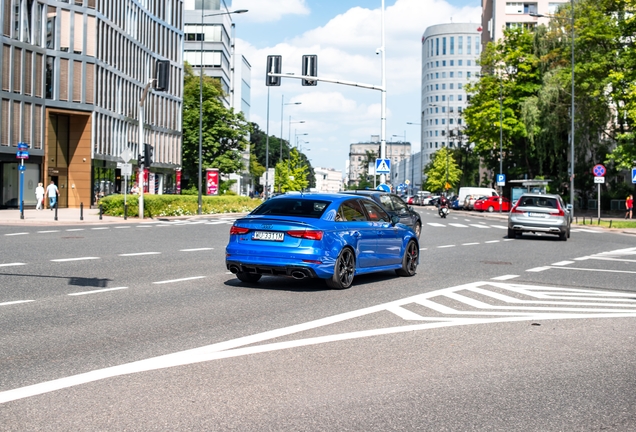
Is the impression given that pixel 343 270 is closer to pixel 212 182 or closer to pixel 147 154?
pixel 147 154

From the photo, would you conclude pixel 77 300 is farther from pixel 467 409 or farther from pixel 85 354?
pixel 467 409

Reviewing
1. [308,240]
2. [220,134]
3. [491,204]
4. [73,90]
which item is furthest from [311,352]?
[220,134]

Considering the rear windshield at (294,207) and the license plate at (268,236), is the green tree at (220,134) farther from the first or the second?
the license plate at (268,236)

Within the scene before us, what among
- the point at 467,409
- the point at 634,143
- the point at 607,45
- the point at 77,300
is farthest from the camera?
the point at 607,45

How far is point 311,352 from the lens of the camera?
7180 mm

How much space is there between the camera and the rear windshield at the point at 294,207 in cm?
1217

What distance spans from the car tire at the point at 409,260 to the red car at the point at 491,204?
55969 millimetres

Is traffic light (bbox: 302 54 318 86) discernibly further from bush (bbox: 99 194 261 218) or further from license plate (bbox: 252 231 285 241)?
license plate (bbox: 252 231 285 241)

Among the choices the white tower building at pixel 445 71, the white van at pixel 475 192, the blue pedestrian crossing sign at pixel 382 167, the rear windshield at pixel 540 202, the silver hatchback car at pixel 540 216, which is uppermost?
the white tower building at pixel 445 71

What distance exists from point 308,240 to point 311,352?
4.54 metres

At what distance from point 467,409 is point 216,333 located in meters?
3.40

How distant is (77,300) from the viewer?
10422mm

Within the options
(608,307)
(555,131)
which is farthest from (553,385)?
(555,131)

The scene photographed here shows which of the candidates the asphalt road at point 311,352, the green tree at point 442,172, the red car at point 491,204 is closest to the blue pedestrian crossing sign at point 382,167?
the asphalt road at point 311,352
